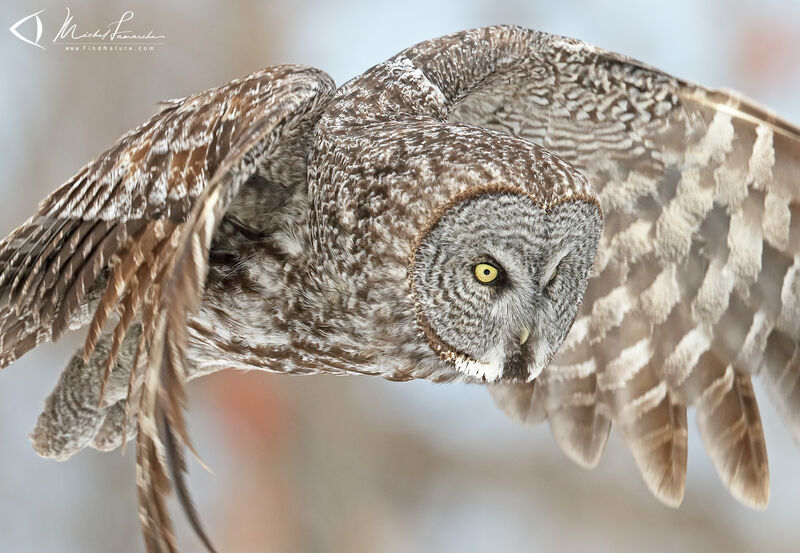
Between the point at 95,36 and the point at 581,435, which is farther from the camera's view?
the point at 95,36

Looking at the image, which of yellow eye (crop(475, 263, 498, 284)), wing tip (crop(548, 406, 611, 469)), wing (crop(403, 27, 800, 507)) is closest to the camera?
yellow eye (crop(475, 263, 498, 284))

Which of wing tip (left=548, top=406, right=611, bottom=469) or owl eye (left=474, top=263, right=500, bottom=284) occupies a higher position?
owl eye (left=474, top=263, right=500, bottom=284)

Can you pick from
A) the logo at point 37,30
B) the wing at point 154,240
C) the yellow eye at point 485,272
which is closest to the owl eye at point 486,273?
the yellow eye at point 485,272

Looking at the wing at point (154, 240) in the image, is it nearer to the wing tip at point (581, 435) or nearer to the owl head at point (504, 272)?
the owl head at point (504, 272)

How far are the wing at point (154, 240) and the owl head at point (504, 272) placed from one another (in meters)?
0.54

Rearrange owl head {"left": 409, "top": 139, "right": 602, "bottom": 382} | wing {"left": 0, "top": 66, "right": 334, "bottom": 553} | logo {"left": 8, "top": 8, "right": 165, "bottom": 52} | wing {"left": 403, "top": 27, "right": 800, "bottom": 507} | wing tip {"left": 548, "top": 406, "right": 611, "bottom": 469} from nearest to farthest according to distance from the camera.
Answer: wing {"left": 0, "top": 66, "right": 334, "bottom": 553} < owl head {"left": 409, "top": 139, "right": 602, "bottom": 382} < wing {"left": 403, "top": 27, "right": 800, "bottom": 507} < wing tip {"left": 548, "top": 406, "right": 611, "bottom": 469} < logo {"left": 8, "top": 8, "right": 165, "bottom": 52}

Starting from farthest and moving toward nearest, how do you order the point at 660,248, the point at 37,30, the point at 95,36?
the point at 37,30, the point at 95,36, the point at 660,248

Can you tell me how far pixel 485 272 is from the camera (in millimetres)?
2961

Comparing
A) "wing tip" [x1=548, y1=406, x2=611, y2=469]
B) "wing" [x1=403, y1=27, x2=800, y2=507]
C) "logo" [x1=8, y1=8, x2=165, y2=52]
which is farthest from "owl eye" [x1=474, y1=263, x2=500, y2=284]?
"logo" [x1=8, y1=8, x2=165, y2=52]

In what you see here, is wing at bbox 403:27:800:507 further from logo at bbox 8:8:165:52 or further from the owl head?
logo at bbox 8:8:165:52

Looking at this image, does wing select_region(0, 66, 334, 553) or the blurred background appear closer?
wing select_region(0, 66, 334, 553)

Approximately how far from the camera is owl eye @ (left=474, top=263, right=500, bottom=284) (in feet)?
9.68

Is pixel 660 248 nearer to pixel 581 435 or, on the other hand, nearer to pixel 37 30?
pixel 581 435

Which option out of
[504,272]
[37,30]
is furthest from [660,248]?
[37,30]
